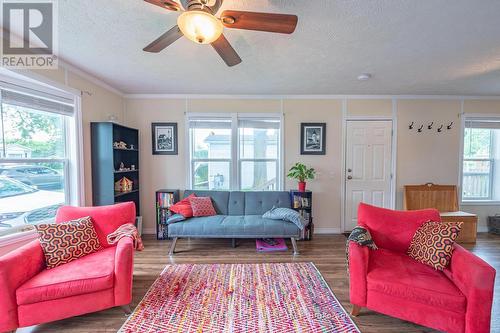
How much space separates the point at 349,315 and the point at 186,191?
275cm

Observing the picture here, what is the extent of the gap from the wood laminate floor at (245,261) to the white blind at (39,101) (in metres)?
2.04

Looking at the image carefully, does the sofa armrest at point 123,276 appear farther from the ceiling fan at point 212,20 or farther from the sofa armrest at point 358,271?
the sofa armrest at point 358,271

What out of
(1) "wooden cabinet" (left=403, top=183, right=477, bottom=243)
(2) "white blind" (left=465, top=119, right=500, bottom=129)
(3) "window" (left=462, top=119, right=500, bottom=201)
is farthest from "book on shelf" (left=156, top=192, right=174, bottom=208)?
(2) "white blind" (left=465, top=119, right=500, bottom=129)

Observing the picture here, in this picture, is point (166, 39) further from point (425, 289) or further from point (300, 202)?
point (300, 202)

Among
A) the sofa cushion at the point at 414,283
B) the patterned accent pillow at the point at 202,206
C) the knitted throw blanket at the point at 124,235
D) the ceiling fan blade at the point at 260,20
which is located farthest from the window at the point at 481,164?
the knitted throw blanket at the point at 124,235

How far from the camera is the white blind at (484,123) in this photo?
3.77 metres

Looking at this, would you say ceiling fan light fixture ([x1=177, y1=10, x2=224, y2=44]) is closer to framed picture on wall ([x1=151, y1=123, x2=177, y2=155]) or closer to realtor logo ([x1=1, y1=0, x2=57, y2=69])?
realtor logo ([x1=1, y1=0, x2=57, y2=69])

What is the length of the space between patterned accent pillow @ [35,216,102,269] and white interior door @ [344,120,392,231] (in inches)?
147

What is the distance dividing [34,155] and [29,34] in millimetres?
1208

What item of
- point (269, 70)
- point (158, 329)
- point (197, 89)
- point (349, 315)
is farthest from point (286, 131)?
point (158, 329)

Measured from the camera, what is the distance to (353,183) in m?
3.82

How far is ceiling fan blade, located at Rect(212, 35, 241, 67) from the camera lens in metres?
1.51

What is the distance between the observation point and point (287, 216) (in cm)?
297

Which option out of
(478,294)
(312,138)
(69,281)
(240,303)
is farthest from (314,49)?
(69,281)
